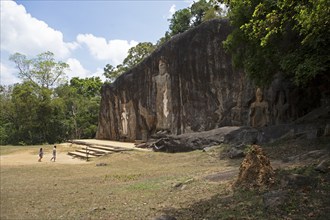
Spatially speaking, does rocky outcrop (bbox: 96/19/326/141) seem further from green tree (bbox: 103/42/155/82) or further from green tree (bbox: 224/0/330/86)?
green tree (bbox: 103/42/155/82)

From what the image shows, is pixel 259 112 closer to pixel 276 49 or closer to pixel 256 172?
pixel 276 49

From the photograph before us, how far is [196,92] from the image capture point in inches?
829

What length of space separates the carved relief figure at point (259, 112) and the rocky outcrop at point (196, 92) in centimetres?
27

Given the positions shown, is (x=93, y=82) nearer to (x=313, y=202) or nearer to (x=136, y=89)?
(x=136, y=89)

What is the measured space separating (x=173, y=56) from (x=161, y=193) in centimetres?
1597

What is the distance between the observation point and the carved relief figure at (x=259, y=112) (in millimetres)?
16500

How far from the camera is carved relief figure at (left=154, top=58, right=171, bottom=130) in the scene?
76.4 feet

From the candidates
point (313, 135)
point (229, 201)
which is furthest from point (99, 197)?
point (313, 135)

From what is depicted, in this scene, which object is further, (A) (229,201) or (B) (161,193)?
(B) (161,193)

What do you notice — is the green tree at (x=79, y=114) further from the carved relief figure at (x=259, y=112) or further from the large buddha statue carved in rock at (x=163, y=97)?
the carved relief figure at (x=259, y=112)

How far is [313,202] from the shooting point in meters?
4.84

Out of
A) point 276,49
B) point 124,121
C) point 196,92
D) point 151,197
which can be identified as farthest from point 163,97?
point 151,197

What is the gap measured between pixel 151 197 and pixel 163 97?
16.6m

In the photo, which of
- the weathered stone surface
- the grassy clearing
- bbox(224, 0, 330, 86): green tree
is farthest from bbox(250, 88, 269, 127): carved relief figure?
the weathered stone surface
